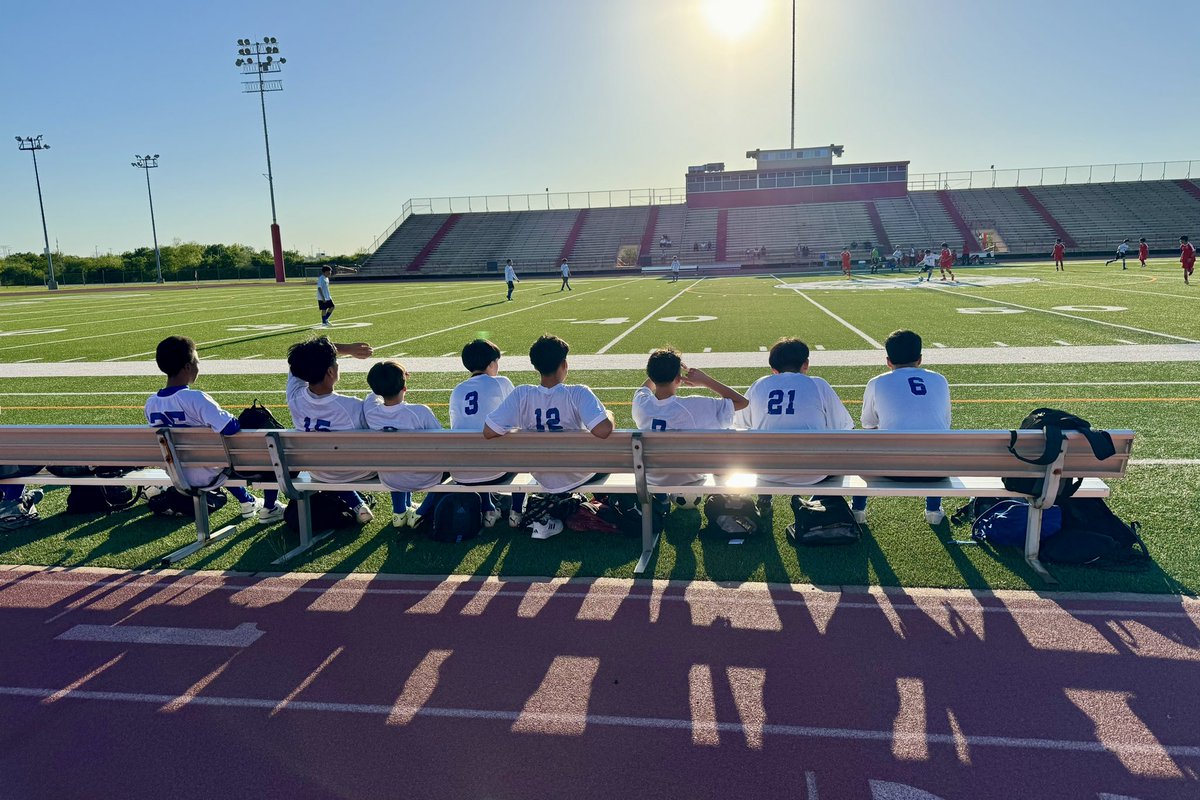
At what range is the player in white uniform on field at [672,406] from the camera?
476cm

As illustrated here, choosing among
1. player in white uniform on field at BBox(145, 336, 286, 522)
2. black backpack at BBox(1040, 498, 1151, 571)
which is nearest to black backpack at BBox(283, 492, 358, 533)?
player in white uniform on field at BBox(145, 336, 286, 522)

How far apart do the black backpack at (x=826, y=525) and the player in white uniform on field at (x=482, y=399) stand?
1.91m

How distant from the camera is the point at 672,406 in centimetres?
481

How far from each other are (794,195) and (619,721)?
234ft

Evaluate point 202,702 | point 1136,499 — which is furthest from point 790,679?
point 1136,499

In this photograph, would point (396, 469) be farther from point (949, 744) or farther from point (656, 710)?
point (949, 744)

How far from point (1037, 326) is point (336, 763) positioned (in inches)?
634

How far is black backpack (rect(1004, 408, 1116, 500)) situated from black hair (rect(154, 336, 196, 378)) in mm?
5200

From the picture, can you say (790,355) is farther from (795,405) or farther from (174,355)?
(174,355)

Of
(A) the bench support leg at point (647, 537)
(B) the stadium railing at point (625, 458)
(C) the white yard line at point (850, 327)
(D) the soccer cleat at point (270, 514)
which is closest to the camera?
(B) the stadium railing at point (625, 458)

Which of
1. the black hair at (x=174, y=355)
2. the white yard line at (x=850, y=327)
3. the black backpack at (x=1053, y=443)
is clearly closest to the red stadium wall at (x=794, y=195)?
the white yard line at (x=850, y=327)

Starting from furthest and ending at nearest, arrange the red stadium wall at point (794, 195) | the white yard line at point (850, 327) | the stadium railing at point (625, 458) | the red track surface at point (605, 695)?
the red stadium wall at point (794, 195) → the white yard line at point (850, 327) → the stadium railing at point (625, 458) → the red track surface at point (605, 695)

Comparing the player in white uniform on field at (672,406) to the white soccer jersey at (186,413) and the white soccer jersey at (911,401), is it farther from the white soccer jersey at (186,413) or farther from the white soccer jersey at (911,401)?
the white soccer jersey at (186,413)

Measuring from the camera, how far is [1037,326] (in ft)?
49.8
